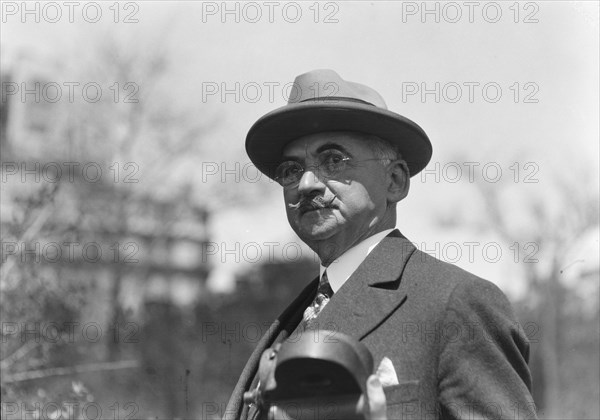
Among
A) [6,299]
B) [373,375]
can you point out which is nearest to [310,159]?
[373,375]

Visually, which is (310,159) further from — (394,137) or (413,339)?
(413,339)

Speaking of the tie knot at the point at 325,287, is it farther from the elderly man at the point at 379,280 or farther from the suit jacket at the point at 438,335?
the suit jacket at the point at 438,335

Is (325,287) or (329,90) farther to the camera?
(329,90)

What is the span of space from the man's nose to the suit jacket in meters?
0.32

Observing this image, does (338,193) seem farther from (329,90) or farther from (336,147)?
(329,90)

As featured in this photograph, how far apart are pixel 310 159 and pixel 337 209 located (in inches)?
8.9

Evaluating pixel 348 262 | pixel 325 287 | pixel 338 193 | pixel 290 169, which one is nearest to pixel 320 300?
pixel 325 287

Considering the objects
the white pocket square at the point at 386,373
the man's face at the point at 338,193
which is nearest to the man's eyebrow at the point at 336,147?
the man's face at the point at 338,193

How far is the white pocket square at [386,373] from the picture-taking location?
2912mm

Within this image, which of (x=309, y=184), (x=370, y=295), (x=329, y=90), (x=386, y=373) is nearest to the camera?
(x=386, y=373)

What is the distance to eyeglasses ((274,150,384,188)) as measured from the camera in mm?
3340

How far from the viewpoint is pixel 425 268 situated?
3.21m

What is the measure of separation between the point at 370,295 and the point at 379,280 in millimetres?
69

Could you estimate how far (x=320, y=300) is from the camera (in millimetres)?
3389
